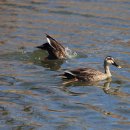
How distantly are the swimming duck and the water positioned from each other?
0.27 metres

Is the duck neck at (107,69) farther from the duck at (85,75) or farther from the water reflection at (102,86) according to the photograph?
the water reflection at (102,86)

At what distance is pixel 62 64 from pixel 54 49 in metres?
0.58

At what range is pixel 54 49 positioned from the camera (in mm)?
17703

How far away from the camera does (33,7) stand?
24.0 metres

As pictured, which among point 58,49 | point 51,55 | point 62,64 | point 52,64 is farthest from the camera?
point 51,55

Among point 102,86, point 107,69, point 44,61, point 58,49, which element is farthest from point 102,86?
point 44,61

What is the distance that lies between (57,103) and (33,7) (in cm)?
1095

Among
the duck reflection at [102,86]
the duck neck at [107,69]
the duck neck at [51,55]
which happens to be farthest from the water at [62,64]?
the duck neck at [51,55]

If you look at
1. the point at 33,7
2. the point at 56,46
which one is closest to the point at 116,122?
the point at 56,46

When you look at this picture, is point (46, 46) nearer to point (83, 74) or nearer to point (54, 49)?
point (54, 49)

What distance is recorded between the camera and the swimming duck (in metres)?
17.6

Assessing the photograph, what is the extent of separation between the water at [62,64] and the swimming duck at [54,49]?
0.27 metres

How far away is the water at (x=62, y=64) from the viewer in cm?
1248

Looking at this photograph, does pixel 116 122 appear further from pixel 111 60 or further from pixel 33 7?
pixel 33 7
